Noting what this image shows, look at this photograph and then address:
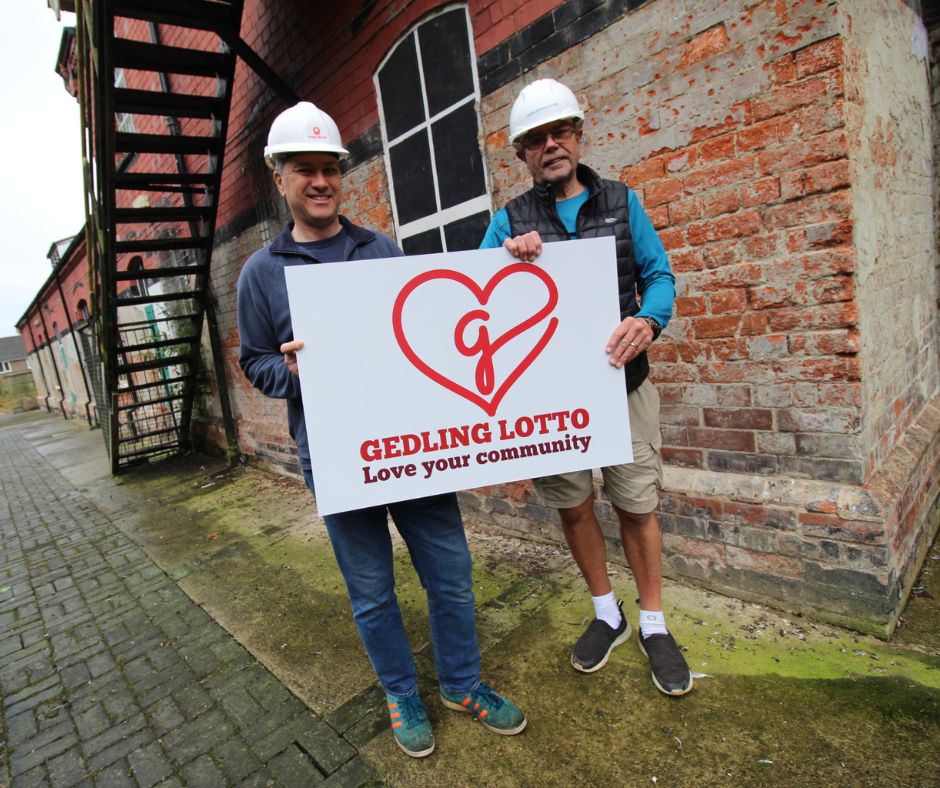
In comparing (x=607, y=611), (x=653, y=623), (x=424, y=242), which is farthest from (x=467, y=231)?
(x=653, y=623)

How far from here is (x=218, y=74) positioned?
16.2 ft

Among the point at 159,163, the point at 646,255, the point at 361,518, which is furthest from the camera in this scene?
the point at 159,163

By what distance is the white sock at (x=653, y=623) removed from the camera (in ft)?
7.10

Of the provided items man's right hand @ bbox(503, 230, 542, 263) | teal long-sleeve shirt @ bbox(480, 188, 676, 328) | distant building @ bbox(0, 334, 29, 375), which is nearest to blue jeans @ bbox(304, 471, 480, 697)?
man's right hand @ bbox(503, 230, 542, 263)

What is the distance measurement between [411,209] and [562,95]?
2.18 metres

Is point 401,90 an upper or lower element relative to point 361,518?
upper

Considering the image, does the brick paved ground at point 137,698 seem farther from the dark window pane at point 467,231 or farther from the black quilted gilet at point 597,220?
the dark window pane at point 467,231

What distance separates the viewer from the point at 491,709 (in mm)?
1970

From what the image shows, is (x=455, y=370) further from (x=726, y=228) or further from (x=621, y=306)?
(x=726, y=228)

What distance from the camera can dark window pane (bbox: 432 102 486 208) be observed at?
3344mm

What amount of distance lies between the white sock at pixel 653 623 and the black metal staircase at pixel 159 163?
16.6ft

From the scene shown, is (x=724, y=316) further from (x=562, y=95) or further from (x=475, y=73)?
(x=475, y=73)

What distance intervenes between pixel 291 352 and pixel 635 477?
4.34 feet

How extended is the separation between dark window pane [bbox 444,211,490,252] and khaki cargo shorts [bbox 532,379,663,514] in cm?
171
